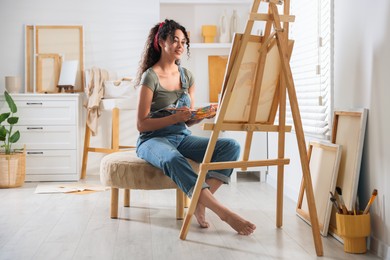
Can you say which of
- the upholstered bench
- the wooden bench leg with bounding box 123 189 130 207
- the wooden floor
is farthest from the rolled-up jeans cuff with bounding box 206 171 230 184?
the wooden bench leg with bounding box 123 189 130 207

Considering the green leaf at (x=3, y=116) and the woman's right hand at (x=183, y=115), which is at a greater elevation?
the woman's right hand at (x=183, y=115)

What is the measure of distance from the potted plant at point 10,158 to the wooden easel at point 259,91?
2.50 meters

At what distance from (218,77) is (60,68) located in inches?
61.3

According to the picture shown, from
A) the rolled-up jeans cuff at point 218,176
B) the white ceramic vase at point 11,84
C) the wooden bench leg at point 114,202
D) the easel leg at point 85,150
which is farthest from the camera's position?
the easel leg at point 85,150

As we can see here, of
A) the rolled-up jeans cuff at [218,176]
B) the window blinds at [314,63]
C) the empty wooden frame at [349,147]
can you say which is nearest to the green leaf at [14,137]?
the rolled-up jeans cuff at [218,176]

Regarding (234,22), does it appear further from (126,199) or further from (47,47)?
(126,199)

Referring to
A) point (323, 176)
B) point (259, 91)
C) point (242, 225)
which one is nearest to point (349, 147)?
point (323, 176)

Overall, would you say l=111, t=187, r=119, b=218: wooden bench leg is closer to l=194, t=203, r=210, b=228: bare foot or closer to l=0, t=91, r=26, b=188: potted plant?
l=194, t=203, r=210, b=228: bare foot

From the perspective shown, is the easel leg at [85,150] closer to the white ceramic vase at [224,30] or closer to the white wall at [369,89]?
the white ceramic vase at [224,30]

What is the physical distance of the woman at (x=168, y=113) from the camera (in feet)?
11.1

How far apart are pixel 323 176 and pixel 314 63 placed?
835 mm

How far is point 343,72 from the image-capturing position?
327cm

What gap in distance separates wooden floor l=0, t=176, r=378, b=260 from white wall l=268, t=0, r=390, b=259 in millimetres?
247

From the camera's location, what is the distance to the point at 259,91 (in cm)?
312
